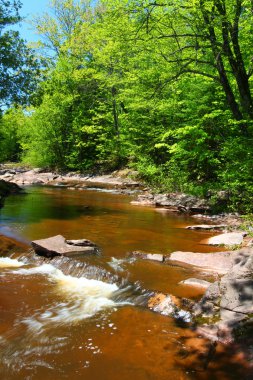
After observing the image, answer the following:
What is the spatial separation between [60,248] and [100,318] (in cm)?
356

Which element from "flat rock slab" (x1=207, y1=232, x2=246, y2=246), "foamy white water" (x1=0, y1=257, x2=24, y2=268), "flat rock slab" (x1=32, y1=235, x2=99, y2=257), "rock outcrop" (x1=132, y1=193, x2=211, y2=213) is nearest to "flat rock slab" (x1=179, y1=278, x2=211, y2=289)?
"flat rock slab" (x1=207, y1=232, x2=246, y2=246)

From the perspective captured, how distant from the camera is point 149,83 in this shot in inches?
900

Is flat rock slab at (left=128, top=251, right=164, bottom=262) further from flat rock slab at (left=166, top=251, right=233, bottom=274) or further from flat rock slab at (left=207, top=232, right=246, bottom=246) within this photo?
flat rock slab at (left=207, top=232, right=246, bottom=246)

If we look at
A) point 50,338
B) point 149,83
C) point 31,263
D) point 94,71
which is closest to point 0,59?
point 149,83

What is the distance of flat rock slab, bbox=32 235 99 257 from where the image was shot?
904 cm

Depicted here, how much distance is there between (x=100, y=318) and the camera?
5.94 m

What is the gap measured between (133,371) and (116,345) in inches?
26.3

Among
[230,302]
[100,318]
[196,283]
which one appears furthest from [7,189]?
[230,302]

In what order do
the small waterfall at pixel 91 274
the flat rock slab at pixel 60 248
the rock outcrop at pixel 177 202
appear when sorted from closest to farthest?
1. the small waterfall at pixel 91 274
2. the flat rock slab at pixel 60 248
3. the rock outcrop at pixel 177 202

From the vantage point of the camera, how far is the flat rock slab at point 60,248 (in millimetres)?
9039

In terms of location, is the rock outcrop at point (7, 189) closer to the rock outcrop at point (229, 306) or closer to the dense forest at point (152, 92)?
the dense forest at point (152, 92)

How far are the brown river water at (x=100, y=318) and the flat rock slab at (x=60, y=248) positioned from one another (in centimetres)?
27

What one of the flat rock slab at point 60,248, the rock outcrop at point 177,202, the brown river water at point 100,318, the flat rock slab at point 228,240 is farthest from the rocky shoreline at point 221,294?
the rock outcrop at point 177,202

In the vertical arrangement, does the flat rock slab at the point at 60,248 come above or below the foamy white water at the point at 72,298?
above
